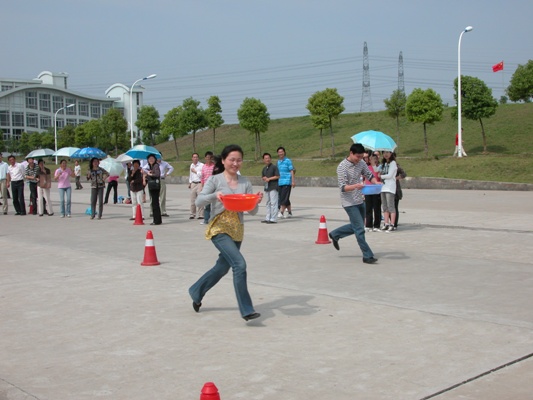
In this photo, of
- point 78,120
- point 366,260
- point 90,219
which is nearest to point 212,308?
point 366,260

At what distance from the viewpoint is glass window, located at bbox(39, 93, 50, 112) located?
112438 millimetres

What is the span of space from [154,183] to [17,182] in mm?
6646

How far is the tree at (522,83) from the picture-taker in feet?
136

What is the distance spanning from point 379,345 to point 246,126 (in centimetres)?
4166

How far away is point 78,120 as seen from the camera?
120 metres

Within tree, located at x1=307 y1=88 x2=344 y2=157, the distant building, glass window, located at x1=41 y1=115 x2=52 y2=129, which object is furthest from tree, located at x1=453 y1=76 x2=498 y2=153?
glass window, located at x1=41 y1=115 x2=52 y2=129

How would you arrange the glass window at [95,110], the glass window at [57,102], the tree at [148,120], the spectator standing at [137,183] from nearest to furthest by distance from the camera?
1. the spectator standing at [137,183]
2. the tree at [148,120]
3. the glass window at [57,102]
4. the glass window at [95,110]

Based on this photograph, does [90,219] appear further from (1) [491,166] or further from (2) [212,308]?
(1) [491,166]

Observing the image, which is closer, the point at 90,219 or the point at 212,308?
the point at 212,308

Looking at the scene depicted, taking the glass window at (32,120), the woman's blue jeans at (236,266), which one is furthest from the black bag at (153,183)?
the glass window at (32,120)

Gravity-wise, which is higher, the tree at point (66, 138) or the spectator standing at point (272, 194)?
the tree at point (66, 138)

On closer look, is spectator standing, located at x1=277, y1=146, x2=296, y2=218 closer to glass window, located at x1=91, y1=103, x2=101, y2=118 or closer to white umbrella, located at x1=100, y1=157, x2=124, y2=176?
white umbrella, located at x1=100, y1=157, x2=124, y2=176

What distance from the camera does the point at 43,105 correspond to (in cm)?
11331

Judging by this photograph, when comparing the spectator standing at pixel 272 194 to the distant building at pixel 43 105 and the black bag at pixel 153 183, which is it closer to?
the black bag at pixel 153 183
